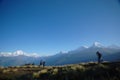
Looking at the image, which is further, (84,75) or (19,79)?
(19,79)

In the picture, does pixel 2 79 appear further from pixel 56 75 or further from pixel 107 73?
pixel 107 73

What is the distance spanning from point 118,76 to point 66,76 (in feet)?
17.2

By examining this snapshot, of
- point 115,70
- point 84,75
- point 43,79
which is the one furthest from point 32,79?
point 115,70

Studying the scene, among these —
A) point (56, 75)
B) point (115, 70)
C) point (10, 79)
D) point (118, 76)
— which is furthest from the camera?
point (10, 79)

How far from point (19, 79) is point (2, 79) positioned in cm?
293

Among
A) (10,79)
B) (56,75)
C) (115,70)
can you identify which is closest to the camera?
(115,70)

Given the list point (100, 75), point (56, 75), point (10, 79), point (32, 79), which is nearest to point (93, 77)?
point (100, 75)

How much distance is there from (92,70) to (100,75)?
1.60m

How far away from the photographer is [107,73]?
19078 mm

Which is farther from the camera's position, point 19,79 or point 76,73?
point 19,79

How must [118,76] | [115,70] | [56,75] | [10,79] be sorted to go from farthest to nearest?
[10,79] < [56,75] < [115,70] < [118,76]

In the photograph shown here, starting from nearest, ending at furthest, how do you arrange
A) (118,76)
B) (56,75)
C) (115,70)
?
(118,76), (115,70), (56,75)

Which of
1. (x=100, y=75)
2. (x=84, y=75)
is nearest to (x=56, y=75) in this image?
(x=84, y=75)

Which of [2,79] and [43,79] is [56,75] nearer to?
[43,79]
